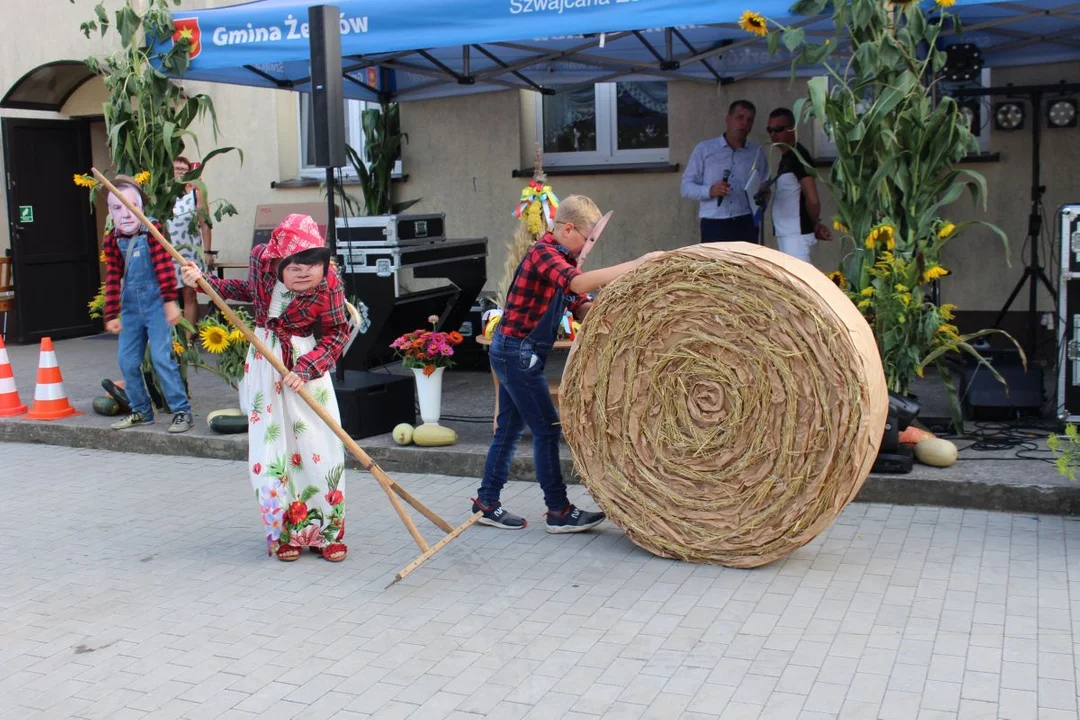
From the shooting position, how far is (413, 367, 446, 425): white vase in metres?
7.41

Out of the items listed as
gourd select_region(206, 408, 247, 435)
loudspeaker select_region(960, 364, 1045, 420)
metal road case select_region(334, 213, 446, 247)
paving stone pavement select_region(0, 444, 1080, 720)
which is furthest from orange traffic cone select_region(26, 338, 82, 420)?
loudspeaker select_region(960, 364, 1045, 420)

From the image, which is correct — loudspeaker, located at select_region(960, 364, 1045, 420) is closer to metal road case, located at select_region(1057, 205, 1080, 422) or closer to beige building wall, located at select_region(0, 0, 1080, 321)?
metal road case, located at select_region(1057, 205, 1080, 422)

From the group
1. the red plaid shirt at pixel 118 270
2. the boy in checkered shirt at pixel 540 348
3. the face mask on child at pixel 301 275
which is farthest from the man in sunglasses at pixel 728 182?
the face mask on child at pixel 301 275

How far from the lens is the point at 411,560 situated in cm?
540

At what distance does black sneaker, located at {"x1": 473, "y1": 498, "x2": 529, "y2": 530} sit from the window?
572 centimetres

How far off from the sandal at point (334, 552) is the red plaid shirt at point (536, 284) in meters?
1.24

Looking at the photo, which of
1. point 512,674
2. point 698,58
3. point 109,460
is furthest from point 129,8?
point 512,674

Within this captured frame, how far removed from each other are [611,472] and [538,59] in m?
5.10

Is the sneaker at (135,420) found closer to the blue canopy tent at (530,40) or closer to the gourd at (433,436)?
the gourd at (433,436)

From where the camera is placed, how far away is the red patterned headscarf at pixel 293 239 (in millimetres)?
5156

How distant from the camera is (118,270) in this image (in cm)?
767

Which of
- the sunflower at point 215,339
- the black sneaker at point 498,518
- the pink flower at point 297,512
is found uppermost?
the sunflower at point 215,339

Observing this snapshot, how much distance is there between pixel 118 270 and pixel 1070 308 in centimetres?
580

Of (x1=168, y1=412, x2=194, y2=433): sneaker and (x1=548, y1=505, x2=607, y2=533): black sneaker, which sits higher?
(x1=168, y1=412, x2=194, y2=433): sneaker
